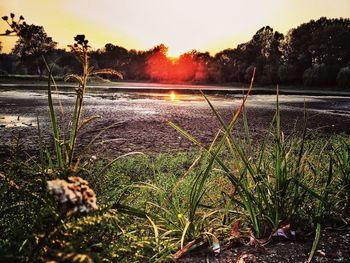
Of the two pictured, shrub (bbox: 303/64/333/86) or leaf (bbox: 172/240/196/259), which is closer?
leaf (bbox: 172/240/196/259)

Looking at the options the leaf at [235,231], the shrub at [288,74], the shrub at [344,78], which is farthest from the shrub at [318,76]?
the leaf at [235,231]

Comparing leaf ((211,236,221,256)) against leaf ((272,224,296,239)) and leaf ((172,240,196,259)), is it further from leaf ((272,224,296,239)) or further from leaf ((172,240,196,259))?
leaf ((272,224,296,239))

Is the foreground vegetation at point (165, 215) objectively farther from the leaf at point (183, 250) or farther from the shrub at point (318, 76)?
the shrub at point (318, 76)

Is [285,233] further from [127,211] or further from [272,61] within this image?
[272,61]

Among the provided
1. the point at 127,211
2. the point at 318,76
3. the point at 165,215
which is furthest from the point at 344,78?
the point at 127,211

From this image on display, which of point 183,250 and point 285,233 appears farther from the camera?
point 285,233

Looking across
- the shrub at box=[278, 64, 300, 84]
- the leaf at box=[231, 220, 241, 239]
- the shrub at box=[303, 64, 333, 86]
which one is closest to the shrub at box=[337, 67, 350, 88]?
the shrub at box=[303, 64, 333, 86]

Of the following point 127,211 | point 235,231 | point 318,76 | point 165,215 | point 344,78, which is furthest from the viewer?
point 318,76

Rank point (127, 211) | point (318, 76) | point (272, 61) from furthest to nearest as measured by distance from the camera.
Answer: point (272, 61)
point (318, 76)
point (127, 211)

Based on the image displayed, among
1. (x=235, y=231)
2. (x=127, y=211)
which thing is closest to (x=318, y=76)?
(x=235, y=231)

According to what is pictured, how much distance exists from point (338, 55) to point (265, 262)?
50.3 m

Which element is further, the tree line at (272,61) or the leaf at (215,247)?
the tree line at (272,61)

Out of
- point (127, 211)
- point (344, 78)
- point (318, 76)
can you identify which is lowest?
point (127, 211)

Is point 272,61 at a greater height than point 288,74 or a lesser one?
greater
